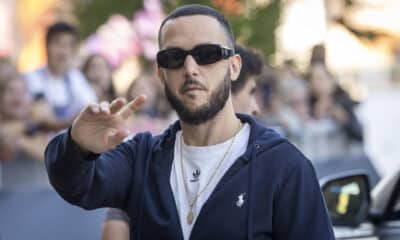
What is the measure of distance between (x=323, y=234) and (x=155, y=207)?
0.50 meters

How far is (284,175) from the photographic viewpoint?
3.02 meters

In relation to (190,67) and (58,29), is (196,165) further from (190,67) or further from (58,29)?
(58,29)

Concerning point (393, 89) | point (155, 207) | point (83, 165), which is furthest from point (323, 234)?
point (393, 89)

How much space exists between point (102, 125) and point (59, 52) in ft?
17.5

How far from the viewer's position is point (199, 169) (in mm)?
3131

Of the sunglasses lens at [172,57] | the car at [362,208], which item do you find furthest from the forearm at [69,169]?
the car at [362,208]

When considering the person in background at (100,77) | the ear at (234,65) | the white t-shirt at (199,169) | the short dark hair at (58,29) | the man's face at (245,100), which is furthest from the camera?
the person in background at (100,77)

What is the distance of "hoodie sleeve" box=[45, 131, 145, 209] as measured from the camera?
2.97 m

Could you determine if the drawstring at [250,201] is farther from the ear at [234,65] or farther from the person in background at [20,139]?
the person in background at [20,139]

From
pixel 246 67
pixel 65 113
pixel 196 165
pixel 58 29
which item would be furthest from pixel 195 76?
pixel 58 29

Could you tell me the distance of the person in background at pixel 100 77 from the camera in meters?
8.88

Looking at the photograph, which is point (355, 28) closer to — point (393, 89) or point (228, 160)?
point (393, 89)

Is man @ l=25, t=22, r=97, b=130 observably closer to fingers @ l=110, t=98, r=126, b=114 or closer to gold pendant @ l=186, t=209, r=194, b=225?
gold pendant @ l=186, t=209, r=194, b=225

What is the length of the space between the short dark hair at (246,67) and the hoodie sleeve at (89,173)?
1273mm
